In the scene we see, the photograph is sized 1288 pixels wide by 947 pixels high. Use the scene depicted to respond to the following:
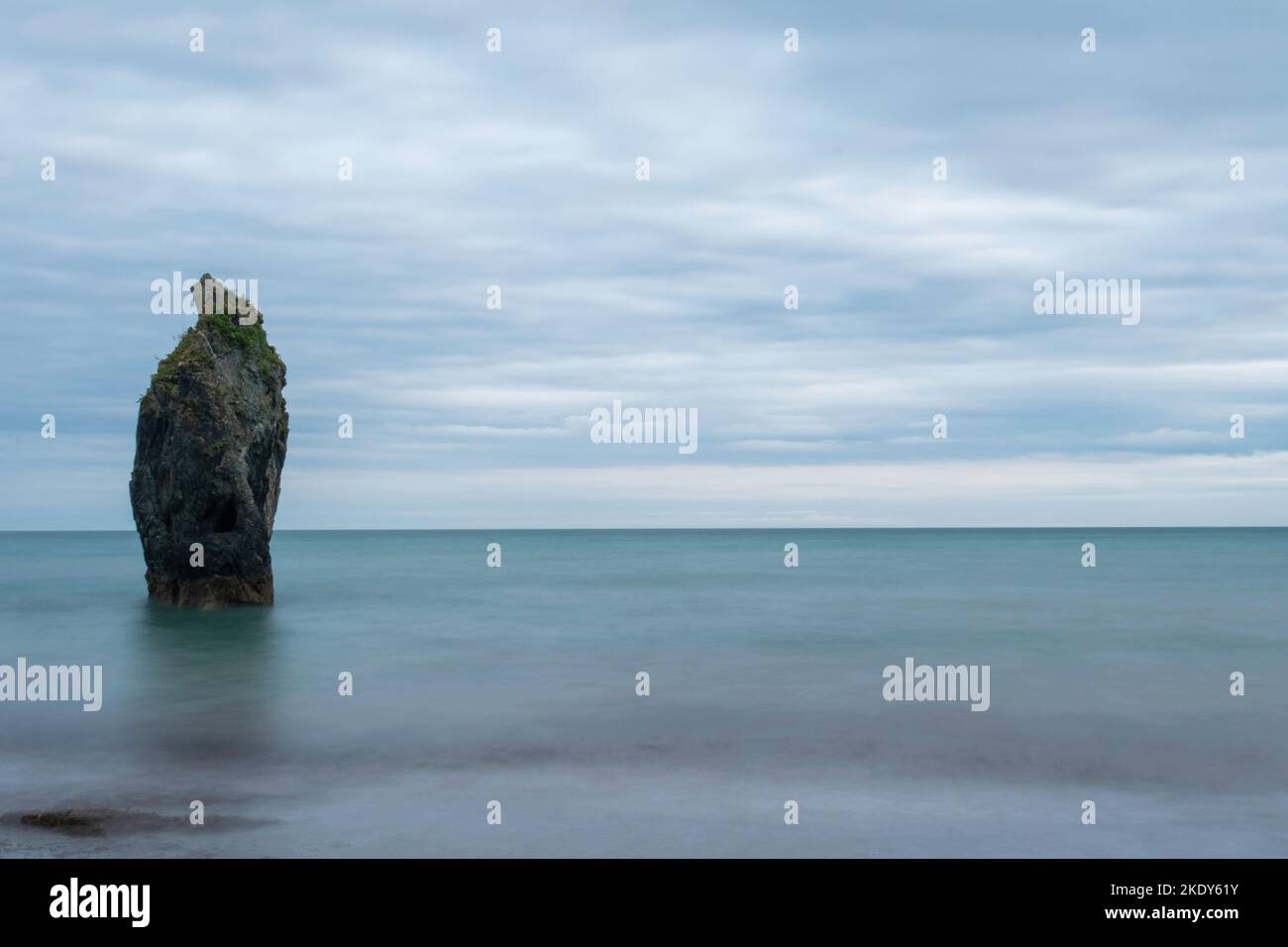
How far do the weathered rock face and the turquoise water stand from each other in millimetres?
1999

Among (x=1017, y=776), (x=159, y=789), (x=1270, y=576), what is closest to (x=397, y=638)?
(x=159, y=789)

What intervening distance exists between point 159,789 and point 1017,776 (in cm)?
1266

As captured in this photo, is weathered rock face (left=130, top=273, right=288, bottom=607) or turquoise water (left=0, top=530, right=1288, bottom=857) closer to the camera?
turquoise water (left=0, top=530, right=1288, bottom=857)

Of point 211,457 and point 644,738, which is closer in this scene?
point 644,738

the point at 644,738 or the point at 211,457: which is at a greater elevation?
the point at 211,457

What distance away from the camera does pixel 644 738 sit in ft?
63.9

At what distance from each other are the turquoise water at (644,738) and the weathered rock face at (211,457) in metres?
2.00

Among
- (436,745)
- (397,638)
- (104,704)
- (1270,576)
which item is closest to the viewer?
(436,745)

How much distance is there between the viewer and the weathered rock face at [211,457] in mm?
36750

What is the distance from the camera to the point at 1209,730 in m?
20.4

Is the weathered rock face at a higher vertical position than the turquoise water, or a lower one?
higher

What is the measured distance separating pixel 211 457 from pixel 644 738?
23249 millimetres

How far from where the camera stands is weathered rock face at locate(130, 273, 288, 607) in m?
36.8
